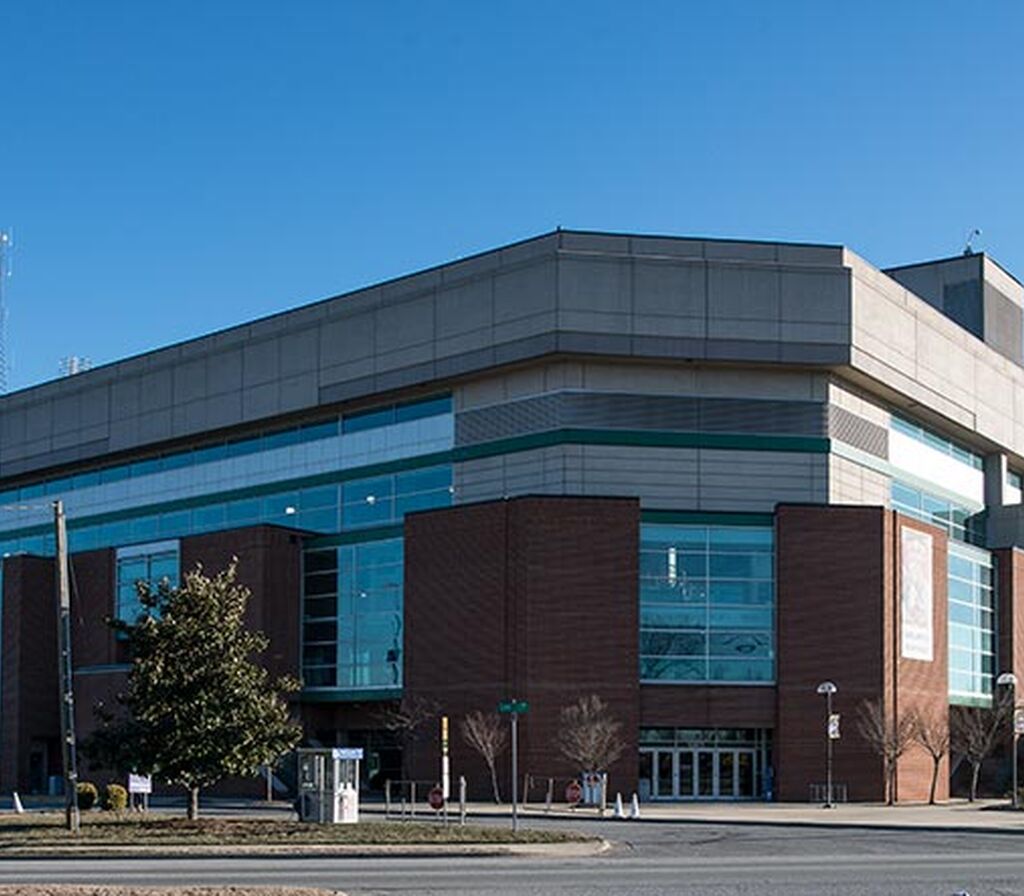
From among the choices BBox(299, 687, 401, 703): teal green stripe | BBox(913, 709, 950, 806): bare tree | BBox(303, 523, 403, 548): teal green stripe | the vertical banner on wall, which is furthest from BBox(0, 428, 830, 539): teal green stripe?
BBox(913, 709, 950, 806): bare tree

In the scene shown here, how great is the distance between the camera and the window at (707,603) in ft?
206

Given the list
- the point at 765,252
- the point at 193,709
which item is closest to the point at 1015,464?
the point at 765,252

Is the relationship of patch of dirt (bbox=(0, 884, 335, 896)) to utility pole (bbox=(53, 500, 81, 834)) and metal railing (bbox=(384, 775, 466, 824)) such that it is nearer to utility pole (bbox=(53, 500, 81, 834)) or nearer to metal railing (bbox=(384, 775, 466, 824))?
utility pole (bbox=(53, 500, 81, 834))

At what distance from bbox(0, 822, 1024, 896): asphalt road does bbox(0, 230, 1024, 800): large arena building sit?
77.6 ft

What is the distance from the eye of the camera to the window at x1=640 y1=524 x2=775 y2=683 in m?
62.8

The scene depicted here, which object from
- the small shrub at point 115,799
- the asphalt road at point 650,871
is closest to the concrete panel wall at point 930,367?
the small shrub at point 115,799

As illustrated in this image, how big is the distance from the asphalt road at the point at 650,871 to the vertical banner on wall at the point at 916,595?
26.9m

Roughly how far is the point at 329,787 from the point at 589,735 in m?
17.7

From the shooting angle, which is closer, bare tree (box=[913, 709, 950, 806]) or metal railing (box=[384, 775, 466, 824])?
metal railing (box=[384, 775, 466, 824])

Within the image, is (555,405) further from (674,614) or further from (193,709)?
(193,709)

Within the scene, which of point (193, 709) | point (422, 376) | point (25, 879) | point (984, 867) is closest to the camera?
point (25, 879)

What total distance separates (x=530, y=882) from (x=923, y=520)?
48015mm

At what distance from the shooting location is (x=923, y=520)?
71.6 metres

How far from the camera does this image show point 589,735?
5900 centimetres
